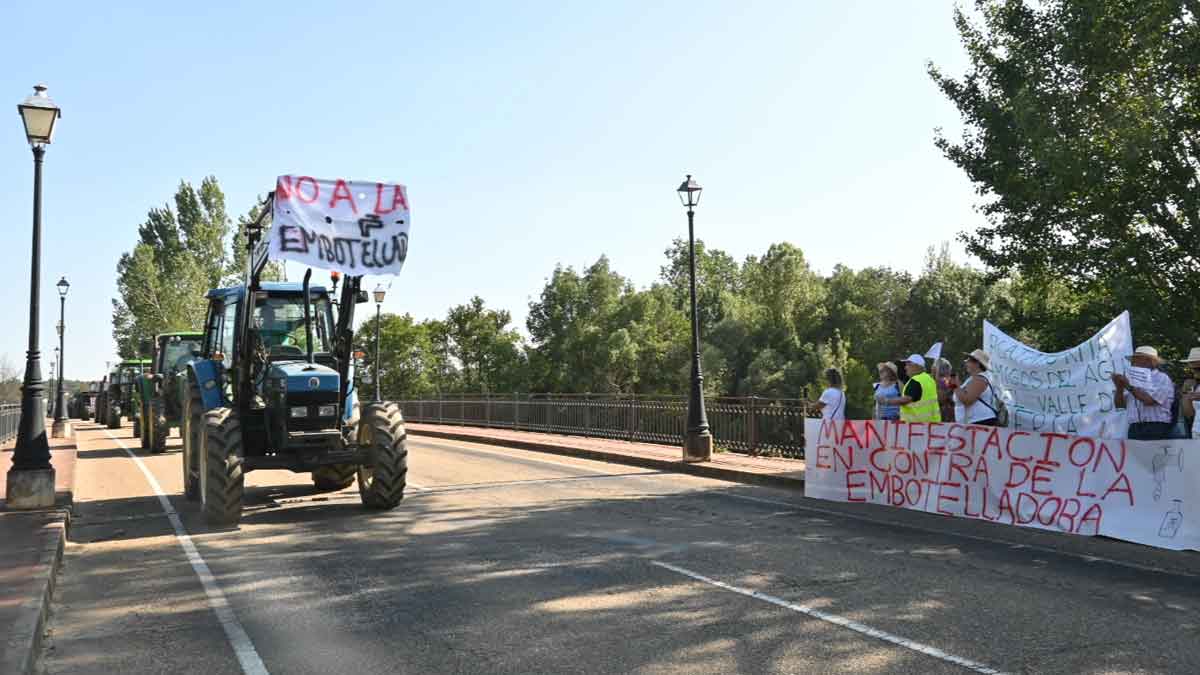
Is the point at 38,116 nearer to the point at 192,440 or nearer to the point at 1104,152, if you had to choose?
the point at 192,440

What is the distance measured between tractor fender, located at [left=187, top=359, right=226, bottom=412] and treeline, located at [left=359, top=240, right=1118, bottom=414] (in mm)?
46214

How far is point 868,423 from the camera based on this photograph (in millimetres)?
12375

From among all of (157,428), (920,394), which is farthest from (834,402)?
(157,428)

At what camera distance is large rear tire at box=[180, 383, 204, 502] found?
1209 centimetres

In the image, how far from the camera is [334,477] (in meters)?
13.0

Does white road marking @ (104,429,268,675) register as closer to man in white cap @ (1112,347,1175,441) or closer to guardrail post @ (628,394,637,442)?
man in white cap @ (1112,347,1175,441)

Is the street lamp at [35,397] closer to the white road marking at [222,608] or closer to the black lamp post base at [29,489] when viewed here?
the black lamp post base at [29,489]

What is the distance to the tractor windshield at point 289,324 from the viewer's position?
12.0 metres

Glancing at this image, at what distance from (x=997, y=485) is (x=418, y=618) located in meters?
6.99

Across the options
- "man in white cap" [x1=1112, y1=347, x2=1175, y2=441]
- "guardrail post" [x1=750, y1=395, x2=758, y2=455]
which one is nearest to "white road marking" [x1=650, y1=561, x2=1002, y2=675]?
"man in white cap" [x1=1112, y1=347, x2=1175, y2=441]

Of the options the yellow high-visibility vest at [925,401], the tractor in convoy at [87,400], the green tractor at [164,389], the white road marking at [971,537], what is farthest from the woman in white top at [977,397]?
the tractor in convoy at [87,400]

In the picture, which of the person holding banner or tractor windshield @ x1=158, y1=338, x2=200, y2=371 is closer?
the person holding banner

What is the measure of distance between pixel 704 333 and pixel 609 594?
72.5 meters

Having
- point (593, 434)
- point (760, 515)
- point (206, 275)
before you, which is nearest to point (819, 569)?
point (760, 515)
